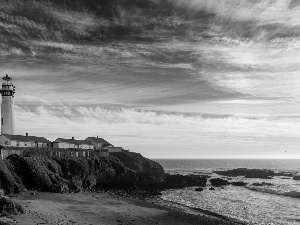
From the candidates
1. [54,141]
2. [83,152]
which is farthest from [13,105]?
[83,152]

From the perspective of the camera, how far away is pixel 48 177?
60688mm

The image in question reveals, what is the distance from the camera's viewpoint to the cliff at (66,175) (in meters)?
56.5

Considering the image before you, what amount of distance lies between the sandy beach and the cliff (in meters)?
3.70

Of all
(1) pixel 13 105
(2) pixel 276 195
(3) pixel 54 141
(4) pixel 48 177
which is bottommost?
(2) pixel 276 195

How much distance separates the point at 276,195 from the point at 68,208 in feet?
199

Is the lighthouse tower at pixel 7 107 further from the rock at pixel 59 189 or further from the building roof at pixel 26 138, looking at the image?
the rock at pixel 59 189

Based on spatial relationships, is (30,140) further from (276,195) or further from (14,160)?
(276,195)

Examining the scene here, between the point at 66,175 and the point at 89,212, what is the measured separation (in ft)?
89.4

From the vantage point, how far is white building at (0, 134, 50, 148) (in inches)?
2897

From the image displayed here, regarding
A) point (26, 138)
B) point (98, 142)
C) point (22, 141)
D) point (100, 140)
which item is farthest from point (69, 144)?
point (100, 140)

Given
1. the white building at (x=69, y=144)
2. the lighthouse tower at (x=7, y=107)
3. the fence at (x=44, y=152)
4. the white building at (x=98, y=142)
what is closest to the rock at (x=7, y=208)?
the fence at (x=44, y=152)

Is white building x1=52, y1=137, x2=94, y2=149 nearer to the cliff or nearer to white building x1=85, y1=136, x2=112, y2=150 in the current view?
white building x1=85, y1=136, x2=112, y2=150

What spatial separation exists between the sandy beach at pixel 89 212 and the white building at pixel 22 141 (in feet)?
81.9

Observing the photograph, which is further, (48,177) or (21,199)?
(48,177)
